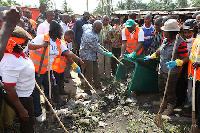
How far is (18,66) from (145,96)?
3624mm

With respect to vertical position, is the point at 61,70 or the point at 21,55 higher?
the point at 21,55

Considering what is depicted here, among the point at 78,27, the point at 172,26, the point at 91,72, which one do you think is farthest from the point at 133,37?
the point at 78,27

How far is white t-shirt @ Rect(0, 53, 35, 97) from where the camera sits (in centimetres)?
230

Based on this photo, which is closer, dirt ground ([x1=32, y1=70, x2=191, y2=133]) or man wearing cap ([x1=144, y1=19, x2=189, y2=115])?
dirt ground ([x1=32, y1=70, x2=191, y2=133])

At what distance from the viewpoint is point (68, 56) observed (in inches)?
169

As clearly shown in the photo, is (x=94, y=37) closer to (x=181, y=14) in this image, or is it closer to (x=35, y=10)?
(x=181, y=14)

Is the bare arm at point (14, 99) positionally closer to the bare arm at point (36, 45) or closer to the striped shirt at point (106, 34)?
the bare arm at point (36, 45)

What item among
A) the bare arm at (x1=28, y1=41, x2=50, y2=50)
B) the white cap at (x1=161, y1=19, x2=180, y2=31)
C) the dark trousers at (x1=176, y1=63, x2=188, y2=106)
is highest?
the white cap at (x1=161, y1=19, x2=180, y2=31)

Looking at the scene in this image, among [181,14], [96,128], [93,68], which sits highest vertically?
[181,14]

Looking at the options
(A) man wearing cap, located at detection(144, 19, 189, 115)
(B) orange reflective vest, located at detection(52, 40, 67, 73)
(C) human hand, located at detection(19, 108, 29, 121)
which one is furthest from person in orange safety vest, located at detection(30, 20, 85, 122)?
(A) man wearing cap, located at detection(144, 19, 189, 115)

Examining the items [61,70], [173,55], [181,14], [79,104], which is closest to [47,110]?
[79,104]

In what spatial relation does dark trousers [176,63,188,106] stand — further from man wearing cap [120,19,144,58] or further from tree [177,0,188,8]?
tree [177,0,188,8]

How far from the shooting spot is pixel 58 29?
3.98 m

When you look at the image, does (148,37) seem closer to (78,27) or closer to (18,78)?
(78,27)
